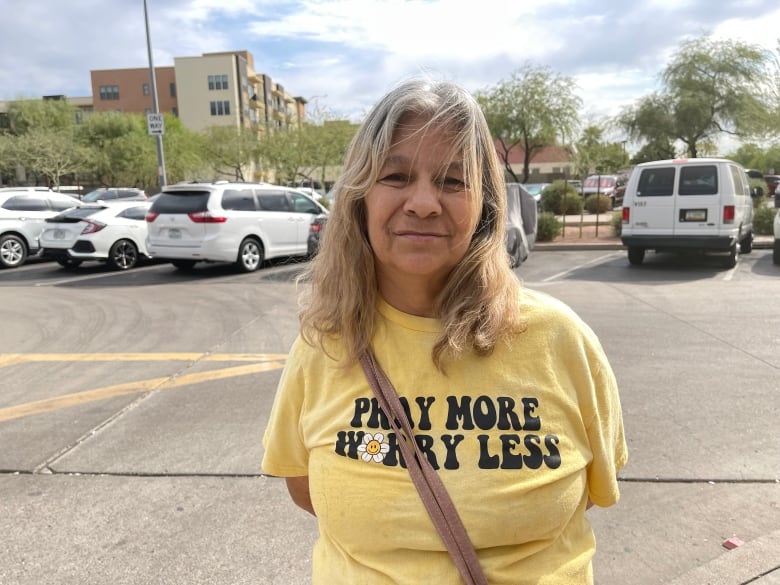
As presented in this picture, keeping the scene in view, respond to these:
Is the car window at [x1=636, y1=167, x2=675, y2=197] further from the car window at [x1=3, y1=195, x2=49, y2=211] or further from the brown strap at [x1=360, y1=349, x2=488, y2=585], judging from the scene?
the car window at [x1=3, y1=195, x2=49, y2=211]

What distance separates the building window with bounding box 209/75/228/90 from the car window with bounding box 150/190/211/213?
72786 millimetres

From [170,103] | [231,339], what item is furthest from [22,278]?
[170,103]

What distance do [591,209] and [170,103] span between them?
235ft

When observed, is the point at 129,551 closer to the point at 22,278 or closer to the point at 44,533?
the point at 44,533

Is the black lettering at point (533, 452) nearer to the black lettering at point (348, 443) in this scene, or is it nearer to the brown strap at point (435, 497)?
the brown strap at point (435, 497)

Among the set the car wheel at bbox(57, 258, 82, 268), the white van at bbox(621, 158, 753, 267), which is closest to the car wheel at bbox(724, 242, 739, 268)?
the white van at bbox(621, 158, 753, 267)

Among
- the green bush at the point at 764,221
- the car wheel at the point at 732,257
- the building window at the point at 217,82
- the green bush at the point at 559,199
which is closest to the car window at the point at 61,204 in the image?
the car wheel at the point at 732,257

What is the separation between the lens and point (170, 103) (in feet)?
272

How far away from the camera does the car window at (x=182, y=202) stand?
474 inches

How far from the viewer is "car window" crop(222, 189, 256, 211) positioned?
12430 millimetres

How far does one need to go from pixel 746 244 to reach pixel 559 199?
9291mm

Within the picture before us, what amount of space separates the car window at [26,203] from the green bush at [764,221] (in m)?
17.8

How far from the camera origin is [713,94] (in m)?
24.7

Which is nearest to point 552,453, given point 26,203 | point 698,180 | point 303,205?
point 698,180
